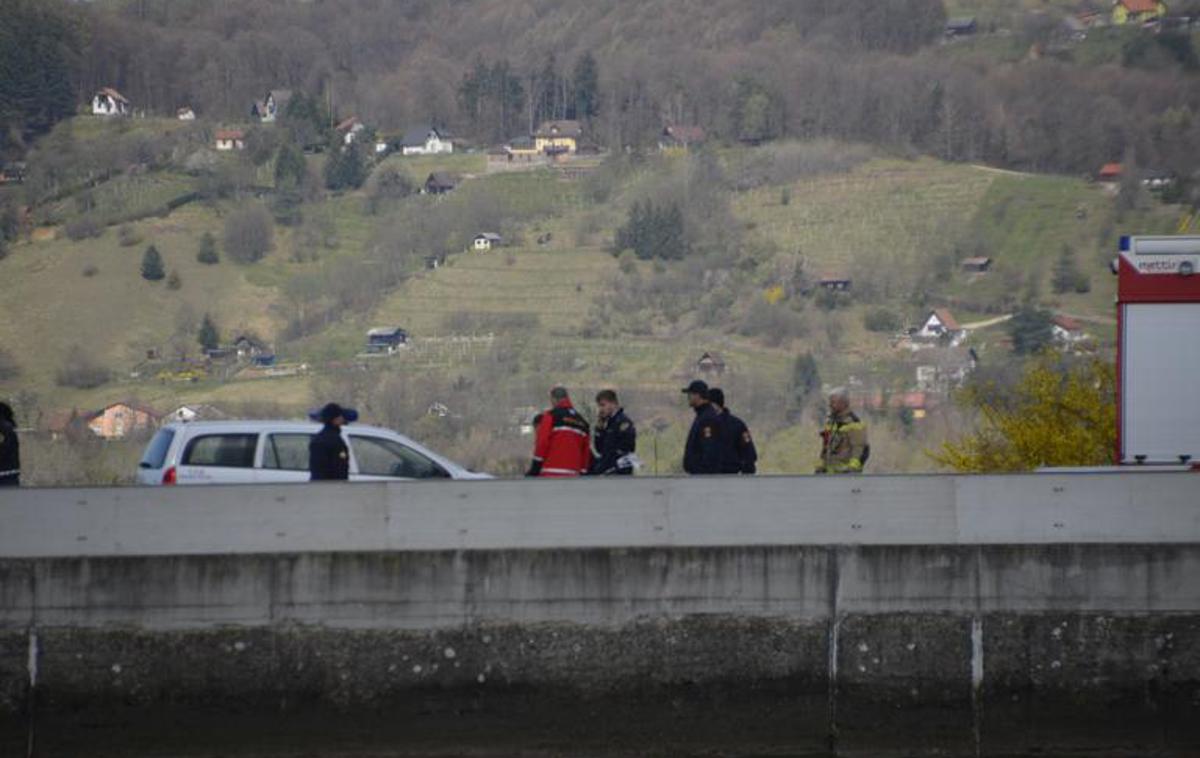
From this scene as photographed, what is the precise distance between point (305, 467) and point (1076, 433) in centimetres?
2508

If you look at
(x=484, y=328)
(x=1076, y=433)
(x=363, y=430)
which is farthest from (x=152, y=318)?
(x=363, y=430)

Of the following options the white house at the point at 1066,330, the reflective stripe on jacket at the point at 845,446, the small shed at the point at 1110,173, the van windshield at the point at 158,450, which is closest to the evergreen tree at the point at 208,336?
A: the white house at the point at 1066,330

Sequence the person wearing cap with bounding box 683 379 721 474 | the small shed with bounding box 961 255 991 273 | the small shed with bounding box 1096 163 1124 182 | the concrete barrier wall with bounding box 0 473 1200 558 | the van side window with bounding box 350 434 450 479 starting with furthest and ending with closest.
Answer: the small shed with bounding box 1096 163 1124 182, the small shed with bounding box 961 255 991 273, the van side window with bounding box 350 434 450 479, the person wearing cap with bounding box 683 379 721 474, the concrete barrier wall with bounding box 0 473 1200 558

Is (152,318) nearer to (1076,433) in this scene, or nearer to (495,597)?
(1076,433)

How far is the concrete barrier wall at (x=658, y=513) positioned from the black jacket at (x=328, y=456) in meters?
1.83

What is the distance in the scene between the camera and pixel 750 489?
1938cm

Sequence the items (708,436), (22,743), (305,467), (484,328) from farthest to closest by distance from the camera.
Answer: (484,328), (305,467), (708,436), (22,743)

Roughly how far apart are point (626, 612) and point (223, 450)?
216 inches

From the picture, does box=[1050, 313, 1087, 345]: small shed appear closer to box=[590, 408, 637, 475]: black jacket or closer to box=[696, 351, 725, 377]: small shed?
box=[696, 351, 725, 377]: small shed

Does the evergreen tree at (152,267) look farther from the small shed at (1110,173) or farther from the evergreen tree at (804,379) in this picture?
the small shed at (1110,173)

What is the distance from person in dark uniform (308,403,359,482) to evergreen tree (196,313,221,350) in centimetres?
14238

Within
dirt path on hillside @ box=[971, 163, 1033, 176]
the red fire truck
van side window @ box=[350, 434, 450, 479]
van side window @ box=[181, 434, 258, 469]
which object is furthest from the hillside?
van side window @ box=[181, 434, 258, 469]

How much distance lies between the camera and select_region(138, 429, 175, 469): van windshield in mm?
22656

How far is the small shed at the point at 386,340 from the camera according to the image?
161500 millimetres
